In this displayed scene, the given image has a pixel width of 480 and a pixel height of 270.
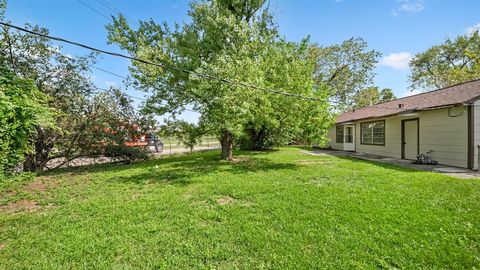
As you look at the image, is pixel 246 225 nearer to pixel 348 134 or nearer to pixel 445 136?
pixel 445 136

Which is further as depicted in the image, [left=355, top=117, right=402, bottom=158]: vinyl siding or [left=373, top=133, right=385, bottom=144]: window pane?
[left=373, top=133, right=385, bottom=144]: window pane

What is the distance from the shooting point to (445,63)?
26656 millimetres

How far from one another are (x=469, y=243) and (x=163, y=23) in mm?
12155

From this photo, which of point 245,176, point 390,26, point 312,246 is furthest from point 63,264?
point 390,26

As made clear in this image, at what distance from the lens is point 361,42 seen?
23.2 metres

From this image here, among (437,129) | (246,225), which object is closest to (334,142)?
(437,129)

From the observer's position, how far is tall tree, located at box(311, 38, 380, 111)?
76.9ft

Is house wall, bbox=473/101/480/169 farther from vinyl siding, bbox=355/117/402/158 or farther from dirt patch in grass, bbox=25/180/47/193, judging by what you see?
dirt patch in grass, bbox=25/180/47/193

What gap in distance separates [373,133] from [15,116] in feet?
52.6

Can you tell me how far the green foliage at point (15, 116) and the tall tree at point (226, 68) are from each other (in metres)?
5.11

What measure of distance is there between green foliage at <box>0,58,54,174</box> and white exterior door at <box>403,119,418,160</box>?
1351 cm

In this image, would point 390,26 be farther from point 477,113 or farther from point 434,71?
point 434,71

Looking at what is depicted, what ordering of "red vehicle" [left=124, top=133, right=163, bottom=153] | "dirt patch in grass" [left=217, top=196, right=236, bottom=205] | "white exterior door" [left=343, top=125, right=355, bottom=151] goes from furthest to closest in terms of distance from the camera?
"white exterior door" [left=343, top=125, right=355, bottom=151]
"red vehicle" [left=124, top=133, right=163, bottom=153]
"dirt patch in grass" [left=217, top=196, right=236, bottom=205]

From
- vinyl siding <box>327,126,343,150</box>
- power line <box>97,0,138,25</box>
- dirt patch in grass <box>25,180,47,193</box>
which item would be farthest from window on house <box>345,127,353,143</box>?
dirt patch in grass <box>25,180,47,193</box>
